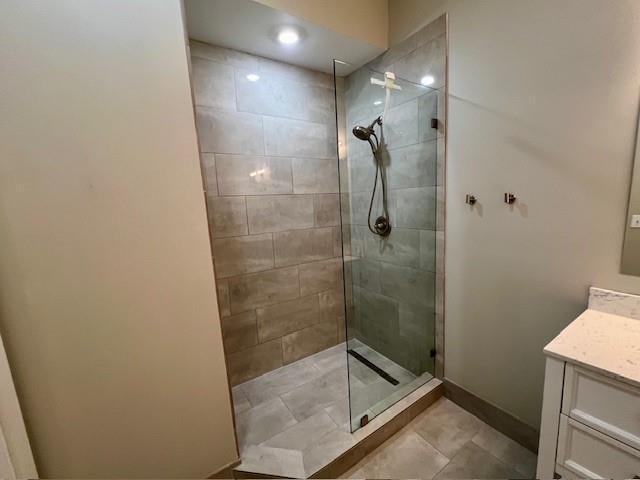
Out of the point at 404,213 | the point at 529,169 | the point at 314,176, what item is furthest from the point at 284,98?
the point at 529,169

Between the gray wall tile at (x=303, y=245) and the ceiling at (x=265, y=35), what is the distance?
127 centimetres

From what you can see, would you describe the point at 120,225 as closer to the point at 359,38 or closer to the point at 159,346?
the point at 159,346

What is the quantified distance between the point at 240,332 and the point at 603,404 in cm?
191

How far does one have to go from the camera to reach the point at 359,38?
169 centimetres

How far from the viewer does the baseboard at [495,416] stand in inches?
56.6

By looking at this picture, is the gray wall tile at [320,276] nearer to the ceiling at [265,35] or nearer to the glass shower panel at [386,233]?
the glass shower panel at [386,233]

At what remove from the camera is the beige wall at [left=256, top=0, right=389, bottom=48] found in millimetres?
1423

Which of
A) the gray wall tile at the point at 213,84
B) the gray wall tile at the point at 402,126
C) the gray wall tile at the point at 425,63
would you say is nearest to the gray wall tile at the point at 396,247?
the gray wall tile at the point at 402,126

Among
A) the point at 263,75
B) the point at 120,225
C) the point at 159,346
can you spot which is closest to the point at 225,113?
the point at 263,75

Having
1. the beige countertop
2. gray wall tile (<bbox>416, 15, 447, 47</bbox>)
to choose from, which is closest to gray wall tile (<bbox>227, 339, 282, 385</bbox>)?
the beige countertop

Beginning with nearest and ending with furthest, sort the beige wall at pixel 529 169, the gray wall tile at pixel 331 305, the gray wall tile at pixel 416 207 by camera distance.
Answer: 1. the beige wall at pixel 529 169
2. the gray wall tile at pixel 416 207
3. the gray wall tile at pixel 331 305

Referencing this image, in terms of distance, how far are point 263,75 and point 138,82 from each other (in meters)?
1.13

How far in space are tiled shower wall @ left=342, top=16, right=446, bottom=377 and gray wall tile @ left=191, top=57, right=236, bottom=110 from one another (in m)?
0.91

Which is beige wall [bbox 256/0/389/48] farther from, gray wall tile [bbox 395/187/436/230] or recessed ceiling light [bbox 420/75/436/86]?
gray wall tile [bbox 395/187/436/230]
